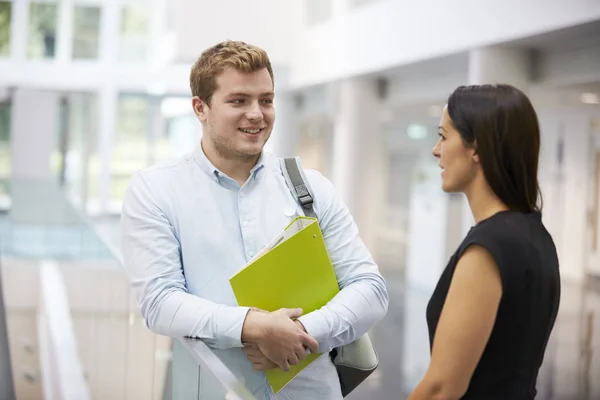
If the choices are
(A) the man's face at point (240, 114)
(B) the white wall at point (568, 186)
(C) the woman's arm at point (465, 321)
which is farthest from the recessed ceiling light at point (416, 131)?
(C) the woman's arm at point (465, 321)

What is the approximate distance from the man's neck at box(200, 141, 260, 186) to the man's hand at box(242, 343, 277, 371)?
56 centimetres

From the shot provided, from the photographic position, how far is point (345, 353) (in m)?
2.70

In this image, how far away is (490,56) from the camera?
912 centimetres

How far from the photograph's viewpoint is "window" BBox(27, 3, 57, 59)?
81.5 feet

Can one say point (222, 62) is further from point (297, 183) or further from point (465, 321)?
point (465, 321)

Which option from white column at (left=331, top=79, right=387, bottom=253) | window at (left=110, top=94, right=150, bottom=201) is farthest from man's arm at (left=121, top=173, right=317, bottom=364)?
window at (left=110, top=94, right=150, bottom=201)

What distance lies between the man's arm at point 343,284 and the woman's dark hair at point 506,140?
28.5 inches

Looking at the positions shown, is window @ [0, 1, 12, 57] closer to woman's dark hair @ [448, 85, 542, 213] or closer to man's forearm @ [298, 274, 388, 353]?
man's forearm @ [298, 274, 388, 353]

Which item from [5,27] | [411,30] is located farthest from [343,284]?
[5,27]

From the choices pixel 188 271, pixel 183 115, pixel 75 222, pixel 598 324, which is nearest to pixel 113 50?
pixel 183 115

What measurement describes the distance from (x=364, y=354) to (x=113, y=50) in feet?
78.2

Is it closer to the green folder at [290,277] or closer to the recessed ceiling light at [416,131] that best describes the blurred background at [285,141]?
the recessed ceiling light at [416,131]

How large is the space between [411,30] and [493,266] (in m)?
9.60

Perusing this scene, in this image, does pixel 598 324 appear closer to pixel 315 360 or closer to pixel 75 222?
pixel 75 222
